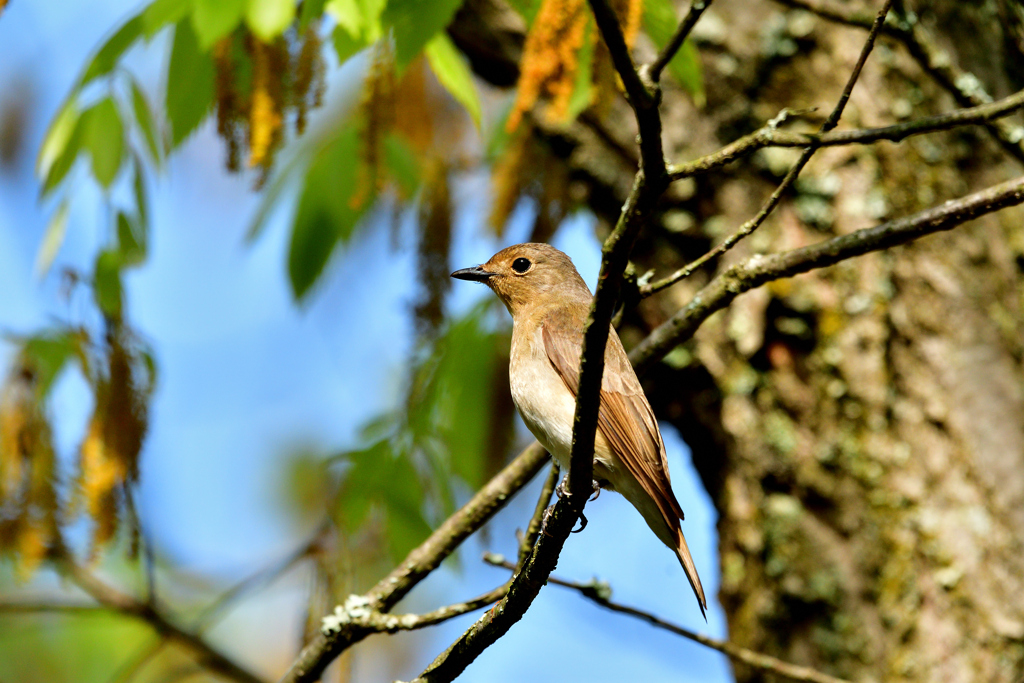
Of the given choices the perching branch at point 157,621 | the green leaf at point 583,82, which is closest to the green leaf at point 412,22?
the green leaf at point 583,82

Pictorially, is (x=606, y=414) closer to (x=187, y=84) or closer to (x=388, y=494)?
(x=388, y=494)

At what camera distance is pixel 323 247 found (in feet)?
15.8

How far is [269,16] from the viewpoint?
271 cm

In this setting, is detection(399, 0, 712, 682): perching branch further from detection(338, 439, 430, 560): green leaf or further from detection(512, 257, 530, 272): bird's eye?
detection(512, 257, 530, 272): bird's eye

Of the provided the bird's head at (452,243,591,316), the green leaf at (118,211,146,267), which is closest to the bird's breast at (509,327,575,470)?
the bird's head at (452,243,591,316)

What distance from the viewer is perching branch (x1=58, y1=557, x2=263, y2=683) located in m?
4.31

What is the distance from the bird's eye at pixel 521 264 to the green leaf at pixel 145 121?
5.40 ft

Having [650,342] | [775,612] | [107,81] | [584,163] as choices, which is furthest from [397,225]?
[775,612]

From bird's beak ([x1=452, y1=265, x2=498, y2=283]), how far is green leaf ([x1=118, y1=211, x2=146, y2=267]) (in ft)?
4.86

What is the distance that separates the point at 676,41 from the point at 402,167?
3.51 metres

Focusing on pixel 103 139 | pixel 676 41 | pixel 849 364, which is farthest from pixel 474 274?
pixel 676 41

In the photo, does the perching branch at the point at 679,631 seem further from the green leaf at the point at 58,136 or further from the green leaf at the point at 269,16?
the green leaf at the point at 58,136

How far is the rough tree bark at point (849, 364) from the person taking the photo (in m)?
4.25

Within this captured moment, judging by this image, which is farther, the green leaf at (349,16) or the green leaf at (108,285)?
the green leaf at (108,285)
